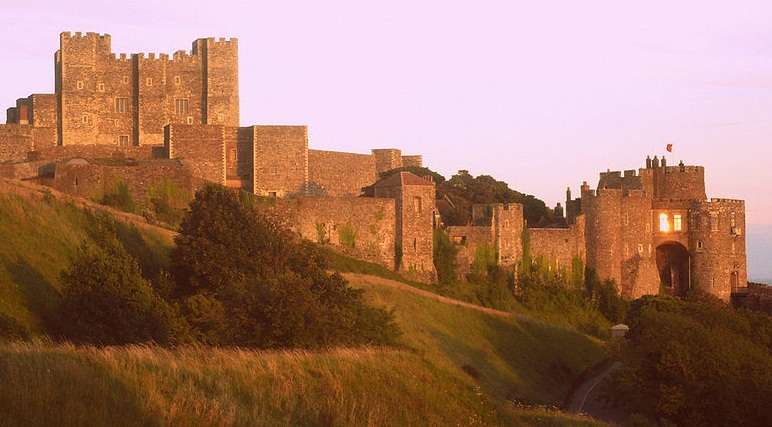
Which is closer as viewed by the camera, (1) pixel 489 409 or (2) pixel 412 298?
(1) pixel 489 409

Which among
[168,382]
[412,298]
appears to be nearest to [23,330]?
[168,382]

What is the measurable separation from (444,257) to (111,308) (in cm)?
2951

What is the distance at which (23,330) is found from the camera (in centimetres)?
2375

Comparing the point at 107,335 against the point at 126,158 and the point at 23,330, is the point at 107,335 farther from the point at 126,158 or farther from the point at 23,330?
the point at 126,158

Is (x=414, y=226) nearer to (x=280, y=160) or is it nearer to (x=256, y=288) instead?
(x=280, y=160)

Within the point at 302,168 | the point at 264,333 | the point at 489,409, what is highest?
the point at 302,168

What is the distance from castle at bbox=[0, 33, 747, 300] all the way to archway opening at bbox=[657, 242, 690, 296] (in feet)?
0.25

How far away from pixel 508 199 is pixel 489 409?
44824 mm

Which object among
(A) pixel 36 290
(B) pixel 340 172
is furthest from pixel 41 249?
(B) pixel 340 172

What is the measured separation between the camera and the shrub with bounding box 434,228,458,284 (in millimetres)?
53781

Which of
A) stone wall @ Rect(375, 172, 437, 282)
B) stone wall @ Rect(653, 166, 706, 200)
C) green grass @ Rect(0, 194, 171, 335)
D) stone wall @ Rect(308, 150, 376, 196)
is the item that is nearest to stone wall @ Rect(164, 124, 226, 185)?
stone wall @ Rect(308, 150, 376, 196)

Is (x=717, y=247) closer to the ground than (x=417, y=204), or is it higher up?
closer to the ground

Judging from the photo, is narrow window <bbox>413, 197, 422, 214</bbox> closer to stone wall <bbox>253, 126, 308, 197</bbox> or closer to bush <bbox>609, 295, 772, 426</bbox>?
stone wall <bbox>253, 126, 308, 197</bbox>

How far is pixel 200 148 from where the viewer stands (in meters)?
52.9
